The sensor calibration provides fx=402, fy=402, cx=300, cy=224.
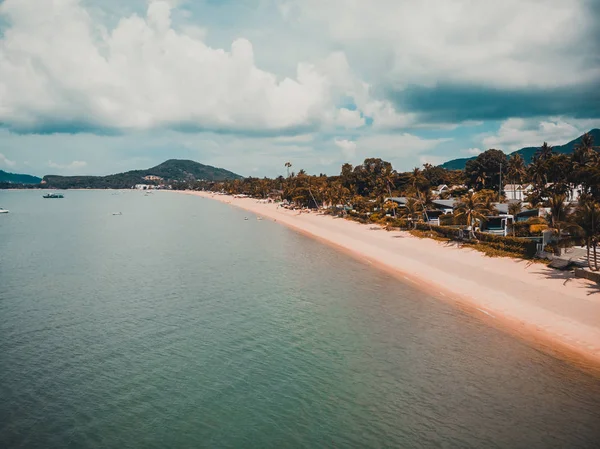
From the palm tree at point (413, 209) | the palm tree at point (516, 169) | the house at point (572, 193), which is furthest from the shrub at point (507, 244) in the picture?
the palm tree at point (516, 169)

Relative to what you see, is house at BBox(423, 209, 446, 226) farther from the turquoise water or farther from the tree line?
the turquoise water

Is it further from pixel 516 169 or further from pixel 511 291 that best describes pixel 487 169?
pixel 511 291

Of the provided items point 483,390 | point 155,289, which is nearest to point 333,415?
point 483,390

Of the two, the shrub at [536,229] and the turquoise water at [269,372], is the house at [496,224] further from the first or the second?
the turquoise water at [269,372]

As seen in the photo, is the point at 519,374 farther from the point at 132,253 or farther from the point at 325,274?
the point at 132,253

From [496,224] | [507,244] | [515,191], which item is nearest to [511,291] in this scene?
[507,244]

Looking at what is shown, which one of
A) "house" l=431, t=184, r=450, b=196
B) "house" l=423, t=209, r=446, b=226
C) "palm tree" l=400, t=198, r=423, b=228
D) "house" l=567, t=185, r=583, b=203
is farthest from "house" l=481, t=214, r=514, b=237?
"house" l=431, t=184, r=450, b=196
